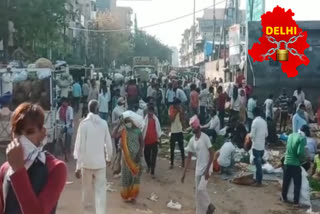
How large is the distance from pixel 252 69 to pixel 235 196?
52.3 ft

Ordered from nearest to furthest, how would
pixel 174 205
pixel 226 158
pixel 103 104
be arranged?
pixel 174 205 < pixel 226 158 < pixel 103 104

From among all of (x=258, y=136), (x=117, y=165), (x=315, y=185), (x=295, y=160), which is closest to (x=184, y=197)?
(x=258, y=136)

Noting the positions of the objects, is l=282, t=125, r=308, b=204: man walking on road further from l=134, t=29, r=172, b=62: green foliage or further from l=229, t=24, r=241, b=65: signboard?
l=134, t=29, r=172, b=62: green foliage

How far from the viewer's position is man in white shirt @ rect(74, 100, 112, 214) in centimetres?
724

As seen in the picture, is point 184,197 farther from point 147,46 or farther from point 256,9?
point 147,46

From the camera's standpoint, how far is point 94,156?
725 centimetres

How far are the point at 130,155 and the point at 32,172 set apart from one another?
6.26 metres

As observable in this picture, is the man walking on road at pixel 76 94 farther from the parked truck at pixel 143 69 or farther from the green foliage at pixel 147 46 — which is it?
the green foliage at pixel 147 46

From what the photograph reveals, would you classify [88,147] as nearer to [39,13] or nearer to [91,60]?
[39,13]

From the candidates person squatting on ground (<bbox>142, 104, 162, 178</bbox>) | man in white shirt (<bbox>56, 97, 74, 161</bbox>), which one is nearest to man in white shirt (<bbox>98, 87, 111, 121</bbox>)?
man in white shirt (<bbox>56, 97, 74, 161</bbox>)

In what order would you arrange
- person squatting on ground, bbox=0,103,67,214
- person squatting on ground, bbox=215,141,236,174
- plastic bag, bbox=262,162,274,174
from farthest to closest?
plastic bag, bbox=262,162,274,174
person squatting on ground, bbox=215,141,236,174
person squatting on ground, bbox=0,103,67,214

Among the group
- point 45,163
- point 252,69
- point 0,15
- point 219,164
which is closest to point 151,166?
point 219,164

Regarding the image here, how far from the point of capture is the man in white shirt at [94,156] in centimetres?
724

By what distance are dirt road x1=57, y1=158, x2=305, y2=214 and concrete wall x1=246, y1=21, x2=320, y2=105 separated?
47.6 ft
